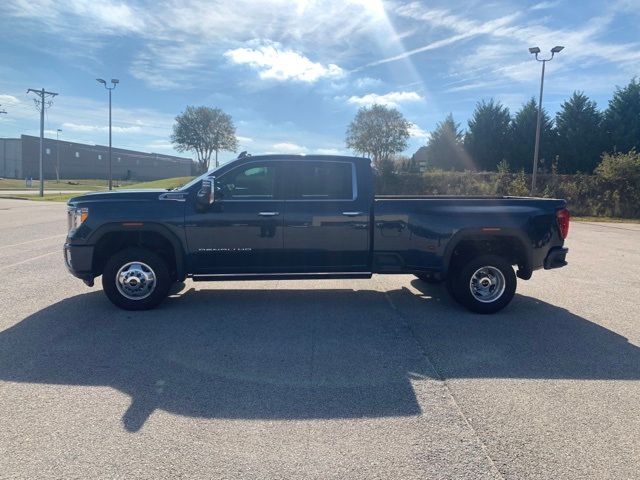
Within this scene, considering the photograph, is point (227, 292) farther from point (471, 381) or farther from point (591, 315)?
point (591, 315)

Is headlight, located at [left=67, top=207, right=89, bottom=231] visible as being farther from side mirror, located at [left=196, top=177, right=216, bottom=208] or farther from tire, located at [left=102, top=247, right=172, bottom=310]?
side mirror, located at [left=196, top=177, right=216, bottom=208]

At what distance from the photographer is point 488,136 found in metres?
49.4

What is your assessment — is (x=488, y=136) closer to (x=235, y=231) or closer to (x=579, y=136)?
(x=579, y=136)

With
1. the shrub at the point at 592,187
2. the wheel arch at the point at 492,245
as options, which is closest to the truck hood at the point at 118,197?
the wheel arch at the point at 492,245

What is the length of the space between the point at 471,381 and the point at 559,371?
94 centimetres

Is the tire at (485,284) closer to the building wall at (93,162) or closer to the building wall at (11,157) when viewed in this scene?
the building wall at (93,162)

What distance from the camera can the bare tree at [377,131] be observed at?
62.1 meters

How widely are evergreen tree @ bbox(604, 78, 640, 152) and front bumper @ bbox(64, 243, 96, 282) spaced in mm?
44311

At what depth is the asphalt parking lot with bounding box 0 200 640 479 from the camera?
322 centimetres

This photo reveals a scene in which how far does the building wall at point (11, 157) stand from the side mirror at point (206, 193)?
9753 cm

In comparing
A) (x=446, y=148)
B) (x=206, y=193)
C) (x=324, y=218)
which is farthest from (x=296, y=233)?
(x=446, y=148)

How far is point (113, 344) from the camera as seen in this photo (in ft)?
17.6

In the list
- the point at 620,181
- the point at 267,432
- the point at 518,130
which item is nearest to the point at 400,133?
the point at 518,130

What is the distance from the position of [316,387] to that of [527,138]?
158 feet
